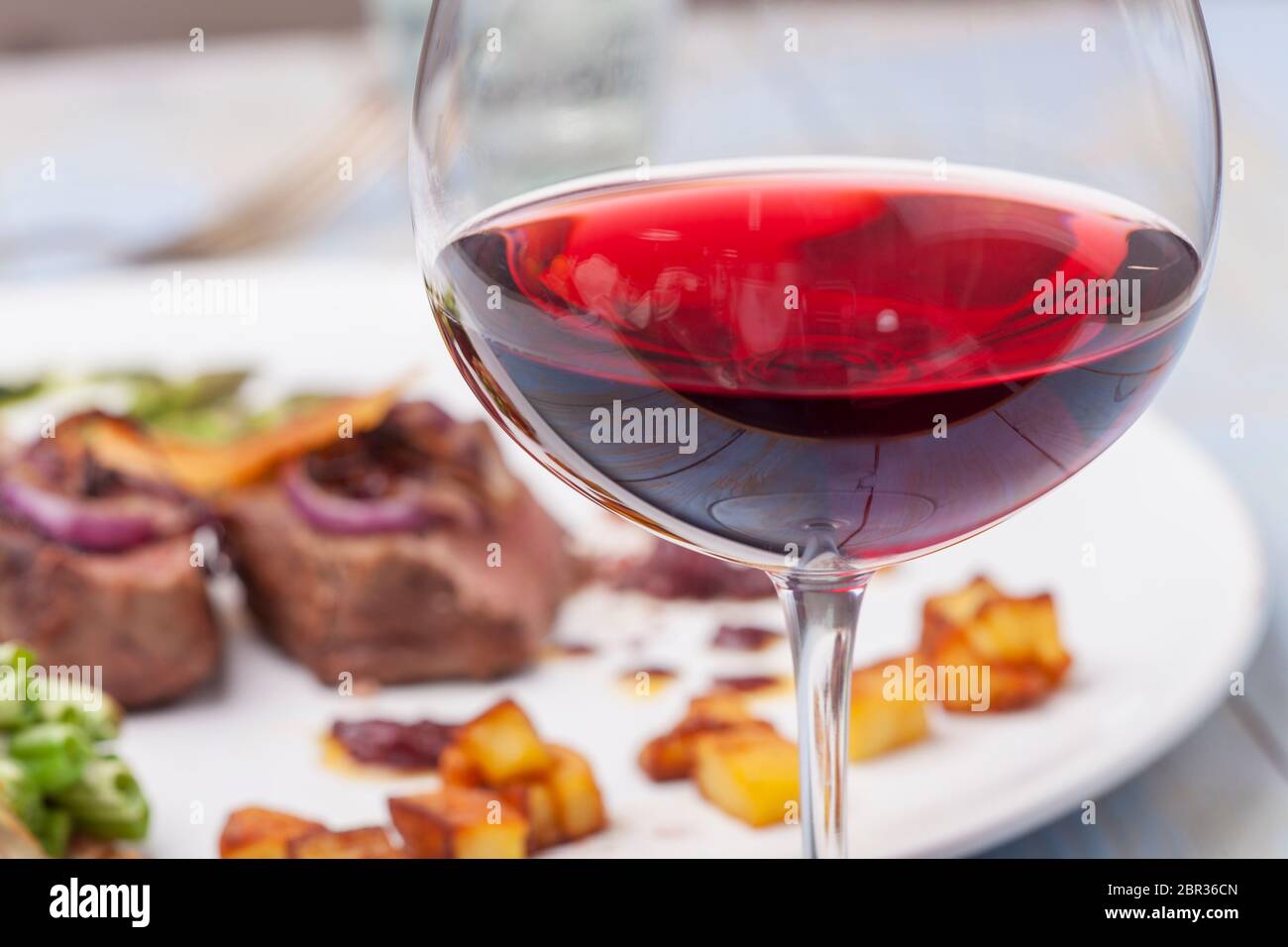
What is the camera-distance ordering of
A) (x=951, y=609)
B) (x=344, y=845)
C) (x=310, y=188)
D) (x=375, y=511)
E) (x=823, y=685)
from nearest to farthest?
(x=823, y=685)
(x=344, y=845)
(x=951, y=609)
(x=375, y=511)
(x=310, y=188)

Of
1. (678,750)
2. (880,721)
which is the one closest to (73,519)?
(678,750)

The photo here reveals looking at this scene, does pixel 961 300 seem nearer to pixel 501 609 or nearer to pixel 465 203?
pixel 465 203

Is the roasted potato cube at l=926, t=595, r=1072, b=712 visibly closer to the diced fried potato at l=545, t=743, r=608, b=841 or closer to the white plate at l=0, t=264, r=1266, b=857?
the white plate at l=0, t=264, r=1266, b=857

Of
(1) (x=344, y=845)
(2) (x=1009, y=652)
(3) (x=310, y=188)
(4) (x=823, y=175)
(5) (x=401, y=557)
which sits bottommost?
(1) (x=344, y=845)

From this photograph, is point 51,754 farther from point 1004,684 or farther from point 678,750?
point 1004,684

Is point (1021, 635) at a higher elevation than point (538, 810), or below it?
higher

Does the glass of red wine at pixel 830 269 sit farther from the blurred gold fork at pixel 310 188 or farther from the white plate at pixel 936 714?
the blurred gold fork at pixel 310 188
